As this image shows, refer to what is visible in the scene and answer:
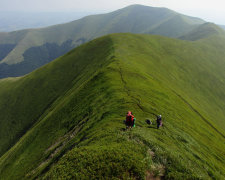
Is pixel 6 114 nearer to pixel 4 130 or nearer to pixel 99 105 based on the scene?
pixel 4 130

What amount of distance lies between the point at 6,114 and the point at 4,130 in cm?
1589

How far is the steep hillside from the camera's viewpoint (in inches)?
647

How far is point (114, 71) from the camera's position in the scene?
56750mm

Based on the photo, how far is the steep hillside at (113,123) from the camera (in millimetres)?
16422

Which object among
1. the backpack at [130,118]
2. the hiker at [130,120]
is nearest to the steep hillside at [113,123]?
the hiker at [130,120]

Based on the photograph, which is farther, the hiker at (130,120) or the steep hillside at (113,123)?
the hiker at (130,120)

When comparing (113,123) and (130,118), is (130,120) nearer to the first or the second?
(130,118)

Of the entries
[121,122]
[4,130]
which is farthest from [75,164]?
[4,130]

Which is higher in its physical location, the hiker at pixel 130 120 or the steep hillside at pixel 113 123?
the hiker at pixel 130 120

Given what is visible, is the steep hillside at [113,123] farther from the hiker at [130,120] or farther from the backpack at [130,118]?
the backpack at [130,118]

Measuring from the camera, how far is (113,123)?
25109 millimetres

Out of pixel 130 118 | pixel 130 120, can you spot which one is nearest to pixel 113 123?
pixel 130 120

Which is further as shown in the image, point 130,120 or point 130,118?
point 130,120

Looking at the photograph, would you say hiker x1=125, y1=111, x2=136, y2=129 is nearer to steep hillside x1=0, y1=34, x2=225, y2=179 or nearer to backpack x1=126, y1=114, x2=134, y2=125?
backpack x1=126, y1=114, x2=134, y2=125
